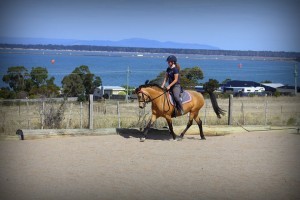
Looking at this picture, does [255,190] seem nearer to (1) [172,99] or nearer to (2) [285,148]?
(2) [285,148]

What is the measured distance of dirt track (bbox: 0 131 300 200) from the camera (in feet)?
15.0

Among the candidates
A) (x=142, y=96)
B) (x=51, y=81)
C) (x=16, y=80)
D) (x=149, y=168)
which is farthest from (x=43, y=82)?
(x=149, y=168)

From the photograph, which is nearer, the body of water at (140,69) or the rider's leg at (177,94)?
the rider's leg at (177,94)

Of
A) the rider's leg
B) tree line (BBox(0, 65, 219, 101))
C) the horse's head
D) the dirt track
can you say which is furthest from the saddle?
tree line (BBox(0, 65, 219, 101))

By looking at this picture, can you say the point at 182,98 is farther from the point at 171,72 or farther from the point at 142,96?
the point at 142,96

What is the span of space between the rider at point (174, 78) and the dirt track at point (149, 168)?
771 mm

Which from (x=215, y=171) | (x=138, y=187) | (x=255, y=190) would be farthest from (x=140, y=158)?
(x=255, y=190)

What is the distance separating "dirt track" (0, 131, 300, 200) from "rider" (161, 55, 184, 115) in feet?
2.53

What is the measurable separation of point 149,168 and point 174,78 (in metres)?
2.62

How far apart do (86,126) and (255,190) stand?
17.5ft

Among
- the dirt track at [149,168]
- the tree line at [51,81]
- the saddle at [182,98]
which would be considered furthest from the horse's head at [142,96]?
the tree line at [51,81]

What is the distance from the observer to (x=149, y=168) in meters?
5.71

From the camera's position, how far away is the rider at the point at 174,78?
791 centimetres

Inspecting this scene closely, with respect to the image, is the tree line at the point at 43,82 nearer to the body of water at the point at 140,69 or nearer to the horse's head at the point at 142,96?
the body of water at the point at 140,69
